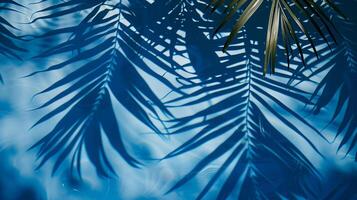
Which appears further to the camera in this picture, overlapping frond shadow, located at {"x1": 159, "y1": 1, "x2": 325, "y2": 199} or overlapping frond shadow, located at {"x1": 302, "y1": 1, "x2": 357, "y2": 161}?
overlapping frond shadow, located at {"x1": 302, "y1": 1, "x2": 357, "y2": 161}

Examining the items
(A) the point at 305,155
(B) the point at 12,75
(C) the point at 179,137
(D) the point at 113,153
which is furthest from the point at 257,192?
(B) the point at 12,75

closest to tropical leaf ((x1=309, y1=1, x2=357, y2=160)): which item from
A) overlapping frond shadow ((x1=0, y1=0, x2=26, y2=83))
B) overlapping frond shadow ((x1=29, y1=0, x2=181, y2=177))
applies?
overlapping frond shadow ((x1=29, y1=0, x2=181, y2=177))

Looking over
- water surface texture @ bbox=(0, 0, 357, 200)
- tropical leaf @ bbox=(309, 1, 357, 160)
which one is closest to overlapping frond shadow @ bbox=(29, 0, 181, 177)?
water surface texture @ bbox=(0, 0, 357, 200)

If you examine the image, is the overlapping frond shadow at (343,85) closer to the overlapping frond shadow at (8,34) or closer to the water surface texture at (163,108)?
the water surface texture at (163,108)

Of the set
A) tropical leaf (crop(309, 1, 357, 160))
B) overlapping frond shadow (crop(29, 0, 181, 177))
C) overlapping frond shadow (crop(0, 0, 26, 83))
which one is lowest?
tropical leaf (crop(309, 1, 357, 160))

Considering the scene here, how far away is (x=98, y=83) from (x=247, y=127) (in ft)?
2.41

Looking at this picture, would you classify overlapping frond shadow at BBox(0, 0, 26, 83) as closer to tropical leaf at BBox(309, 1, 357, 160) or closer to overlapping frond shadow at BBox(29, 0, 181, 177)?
overlapping frond shadow at BBox(29, 0, 181, 177)

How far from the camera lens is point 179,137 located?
5.50 ft

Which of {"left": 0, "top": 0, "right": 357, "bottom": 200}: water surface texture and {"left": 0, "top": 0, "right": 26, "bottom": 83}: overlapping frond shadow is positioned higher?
{"left": 0, "top": 0, "right": 26, "bottom": 83}: overlapping frond shadow

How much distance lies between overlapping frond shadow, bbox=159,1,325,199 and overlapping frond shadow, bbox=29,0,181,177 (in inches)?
6.9

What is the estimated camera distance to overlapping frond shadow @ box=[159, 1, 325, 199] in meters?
1.61

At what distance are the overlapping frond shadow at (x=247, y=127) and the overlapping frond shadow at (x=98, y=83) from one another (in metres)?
0.17

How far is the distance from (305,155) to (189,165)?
0.53m

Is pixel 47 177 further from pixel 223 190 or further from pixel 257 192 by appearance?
pixel 257 192
